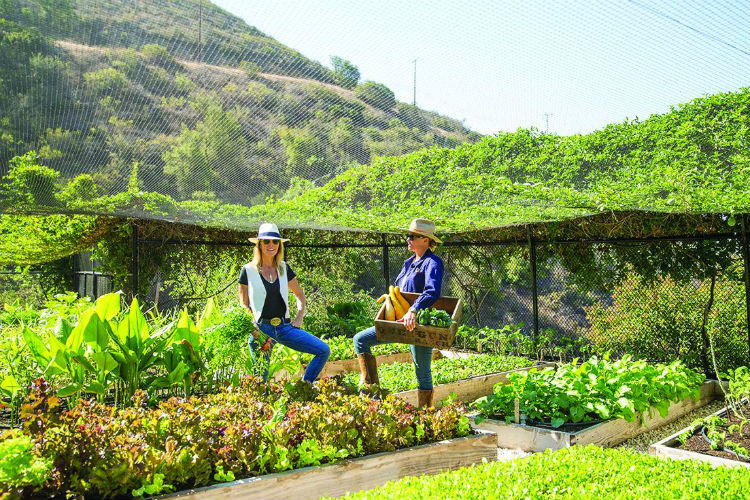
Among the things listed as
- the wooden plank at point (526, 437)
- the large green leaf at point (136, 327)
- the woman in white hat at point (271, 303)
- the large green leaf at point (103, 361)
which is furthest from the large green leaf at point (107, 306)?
the wooden plank at point (526, 437)

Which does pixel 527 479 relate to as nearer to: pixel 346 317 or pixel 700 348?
pixel 700 348

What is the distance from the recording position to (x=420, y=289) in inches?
189

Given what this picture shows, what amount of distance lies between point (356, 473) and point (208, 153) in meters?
2.96

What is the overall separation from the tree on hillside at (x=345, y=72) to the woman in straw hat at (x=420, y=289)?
1.21 m

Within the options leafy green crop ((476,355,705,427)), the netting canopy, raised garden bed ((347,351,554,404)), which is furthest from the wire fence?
the netting canopy

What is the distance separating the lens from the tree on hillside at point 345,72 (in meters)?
4.45

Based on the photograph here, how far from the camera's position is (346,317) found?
1005 cm

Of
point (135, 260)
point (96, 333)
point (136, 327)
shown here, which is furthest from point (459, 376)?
point (135, 260)

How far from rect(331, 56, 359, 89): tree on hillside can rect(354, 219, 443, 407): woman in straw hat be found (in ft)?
3.98

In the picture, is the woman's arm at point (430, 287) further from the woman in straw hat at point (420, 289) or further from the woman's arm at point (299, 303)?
the woman's arm at point (299, 303)

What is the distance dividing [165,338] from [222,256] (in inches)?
210

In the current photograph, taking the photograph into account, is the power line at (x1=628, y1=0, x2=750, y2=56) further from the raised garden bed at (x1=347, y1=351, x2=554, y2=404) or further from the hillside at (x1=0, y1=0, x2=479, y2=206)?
the raised garden bed at (x1=347, y1=351, x2=554, y2=404)

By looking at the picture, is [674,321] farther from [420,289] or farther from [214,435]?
[214,435]

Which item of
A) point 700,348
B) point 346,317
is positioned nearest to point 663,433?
point 700,348
